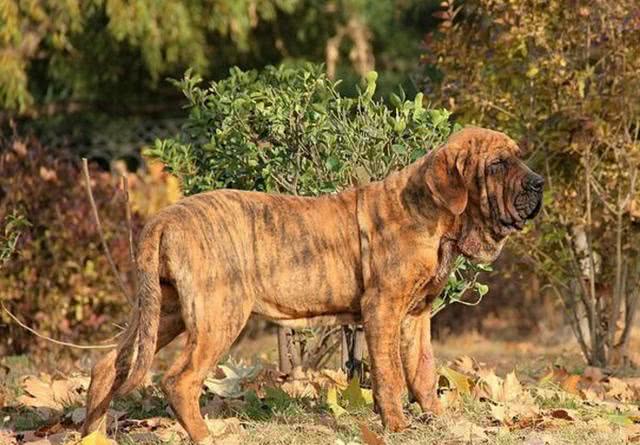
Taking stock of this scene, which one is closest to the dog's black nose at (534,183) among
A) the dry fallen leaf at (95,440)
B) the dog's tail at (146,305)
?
the dog's tail at (146,305)

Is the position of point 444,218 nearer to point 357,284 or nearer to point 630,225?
point 357,284

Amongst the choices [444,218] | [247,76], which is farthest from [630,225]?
[444,218]

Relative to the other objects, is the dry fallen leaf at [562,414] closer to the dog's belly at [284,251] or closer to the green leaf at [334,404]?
the green leaf at [334,404]

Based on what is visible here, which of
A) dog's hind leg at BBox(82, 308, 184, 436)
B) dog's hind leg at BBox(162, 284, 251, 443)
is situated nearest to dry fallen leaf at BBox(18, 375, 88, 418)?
dog's hind leg at BBox(82, 308, 184, 436)

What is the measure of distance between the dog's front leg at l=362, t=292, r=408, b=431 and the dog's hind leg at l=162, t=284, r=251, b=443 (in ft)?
2.17

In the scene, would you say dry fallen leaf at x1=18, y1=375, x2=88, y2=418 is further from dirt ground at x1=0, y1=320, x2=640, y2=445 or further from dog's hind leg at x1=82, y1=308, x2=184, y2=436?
dog's hind leg at x1=82, y1=308, x2=184, y2=436

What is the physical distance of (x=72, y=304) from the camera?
11031 mm

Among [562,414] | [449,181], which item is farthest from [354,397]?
[449,181]

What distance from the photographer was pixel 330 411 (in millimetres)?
6484

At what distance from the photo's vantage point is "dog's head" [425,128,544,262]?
5719 mm

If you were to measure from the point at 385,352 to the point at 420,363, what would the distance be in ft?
1.74

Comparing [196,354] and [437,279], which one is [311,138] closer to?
[437,279]

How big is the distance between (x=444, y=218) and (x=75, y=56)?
1018 centimetres

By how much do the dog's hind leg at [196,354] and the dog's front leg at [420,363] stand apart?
1.04m
